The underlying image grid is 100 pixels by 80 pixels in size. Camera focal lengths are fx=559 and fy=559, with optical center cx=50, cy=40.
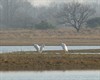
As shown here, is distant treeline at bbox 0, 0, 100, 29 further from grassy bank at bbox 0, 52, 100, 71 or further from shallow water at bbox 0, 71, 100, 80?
shallow water at bbox 0, 71, 100, 80

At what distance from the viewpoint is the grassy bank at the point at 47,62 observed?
109ft

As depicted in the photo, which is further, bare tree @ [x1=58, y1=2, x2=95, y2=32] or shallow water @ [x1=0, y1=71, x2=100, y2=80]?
bare tree @ [x1=58, y1=2, x2=95, y2=32]

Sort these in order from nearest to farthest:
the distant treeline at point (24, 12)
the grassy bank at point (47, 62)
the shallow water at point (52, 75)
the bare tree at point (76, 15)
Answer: the shallow water at point (52, 75) → the grassy bank at point (47, 62) → the bare tree at point (76, 15) → the distant treeline at point (24, 12)

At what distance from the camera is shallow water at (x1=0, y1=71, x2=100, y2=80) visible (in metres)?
27.6

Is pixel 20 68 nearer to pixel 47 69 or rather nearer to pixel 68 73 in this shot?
pixel 47 69

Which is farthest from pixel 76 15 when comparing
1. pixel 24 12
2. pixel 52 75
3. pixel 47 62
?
pixel 52 75

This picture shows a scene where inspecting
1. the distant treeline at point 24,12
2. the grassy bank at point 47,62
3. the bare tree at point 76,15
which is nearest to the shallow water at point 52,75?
the grassy bank at point 47,62

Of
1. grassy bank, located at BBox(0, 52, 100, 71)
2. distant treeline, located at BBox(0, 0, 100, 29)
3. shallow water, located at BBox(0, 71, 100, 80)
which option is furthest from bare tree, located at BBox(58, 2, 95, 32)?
shallow water, located at BBox(0, 71, 100, 80)

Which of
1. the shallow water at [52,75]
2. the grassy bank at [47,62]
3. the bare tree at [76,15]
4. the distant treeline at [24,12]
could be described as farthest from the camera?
the distant treeline at [24,12]

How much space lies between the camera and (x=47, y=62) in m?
34.5

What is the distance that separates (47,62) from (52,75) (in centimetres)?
529

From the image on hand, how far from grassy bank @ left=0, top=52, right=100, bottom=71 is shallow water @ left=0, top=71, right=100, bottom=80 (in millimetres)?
2083

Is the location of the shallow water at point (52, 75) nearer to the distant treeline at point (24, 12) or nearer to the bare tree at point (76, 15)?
the bare tree at point (76, 15)

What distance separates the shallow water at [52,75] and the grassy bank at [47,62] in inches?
82.0
